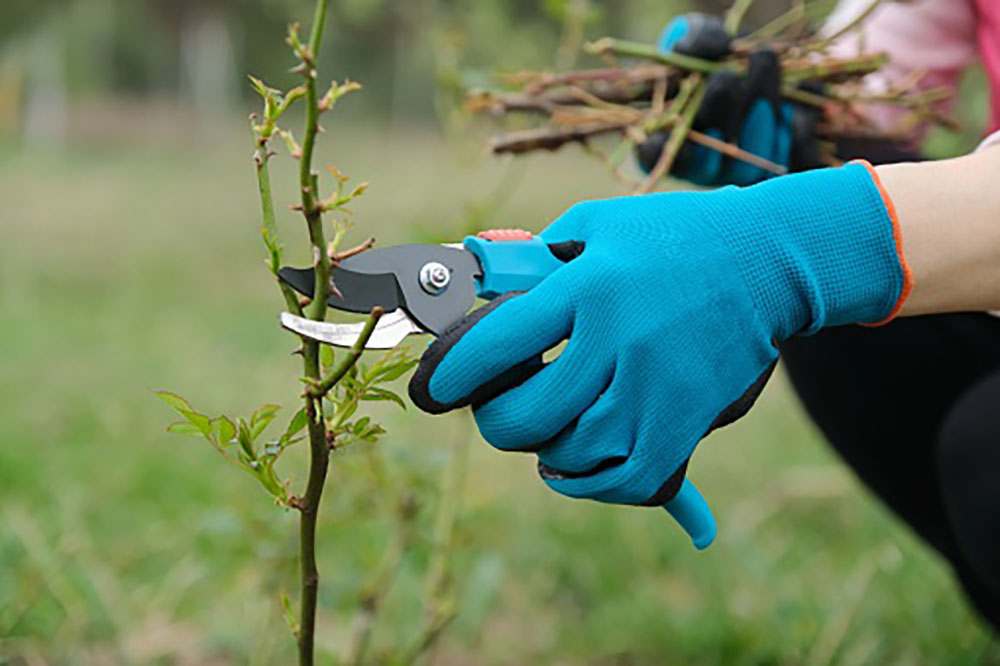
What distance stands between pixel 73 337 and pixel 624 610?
2.35 metres

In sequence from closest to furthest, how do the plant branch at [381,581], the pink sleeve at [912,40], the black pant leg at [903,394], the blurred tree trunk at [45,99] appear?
the plant branch at [381,581], the black pant leg at [903,394], the pink sleeve at [912,40], the blurred tree trunk at [45,99]

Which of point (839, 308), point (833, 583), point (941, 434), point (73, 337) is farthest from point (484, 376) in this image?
point (73, 337)

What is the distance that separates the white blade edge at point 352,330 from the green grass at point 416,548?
1.38 feet

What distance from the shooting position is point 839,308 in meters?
0.85

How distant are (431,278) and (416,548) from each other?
71 cm

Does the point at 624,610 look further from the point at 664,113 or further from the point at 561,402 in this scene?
the point at 561,402

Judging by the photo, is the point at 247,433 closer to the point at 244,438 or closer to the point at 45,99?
the point at 244,438

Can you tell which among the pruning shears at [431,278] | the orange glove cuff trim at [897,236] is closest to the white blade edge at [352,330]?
the pruning shears at [431,278]

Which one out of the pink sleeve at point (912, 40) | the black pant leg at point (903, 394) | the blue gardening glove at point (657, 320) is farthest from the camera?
the pink sleeve at point (912, 40)

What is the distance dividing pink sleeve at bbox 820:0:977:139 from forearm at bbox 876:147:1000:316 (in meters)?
0.64

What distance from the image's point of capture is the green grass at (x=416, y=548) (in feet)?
4.74

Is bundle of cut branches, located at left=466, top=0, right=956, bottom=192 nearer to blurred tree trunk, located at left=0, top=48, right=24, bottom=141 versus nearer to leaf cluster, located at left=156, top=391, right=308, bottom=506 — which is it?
leaf cluster, located at left=156, top=391, right=308, bottom=506

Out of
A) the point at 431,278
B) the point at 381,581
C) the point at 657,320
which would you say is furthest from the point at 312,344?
the point at 381,581

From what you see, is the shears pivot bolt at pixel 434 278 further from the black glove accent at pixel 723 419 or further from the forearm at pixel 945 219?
the forearm at pixel 945 219
